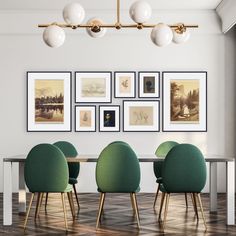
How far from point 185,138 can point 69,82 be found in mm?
1892

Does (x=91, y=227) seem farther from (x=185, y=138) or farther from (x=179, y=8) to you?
(x=179, y=8)

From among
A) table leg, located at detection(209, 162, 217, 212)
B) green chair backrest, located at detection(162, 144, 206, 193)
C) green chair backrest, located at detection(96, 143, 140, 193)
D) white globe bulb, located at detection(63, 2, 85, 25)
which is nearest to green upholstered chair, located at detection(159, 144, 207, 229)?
green chair backrest, located at detection(162, 144, 206, 193)

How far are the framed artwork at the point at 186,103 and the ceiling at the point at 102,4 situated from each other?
0.96 m

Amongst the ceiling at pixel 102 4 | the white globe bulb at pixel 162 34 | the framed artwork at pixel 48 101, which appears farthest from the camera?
the framed artwork at pixel 48 101

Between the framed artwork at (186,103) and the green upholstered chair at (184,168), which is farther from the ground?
the framed artwork at (186,103)

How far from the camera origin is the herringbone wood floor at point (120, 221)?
5.18 metres

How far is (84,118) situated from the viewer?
848cm

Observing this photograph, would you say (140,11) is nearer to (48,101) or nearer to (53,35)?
(53,35)

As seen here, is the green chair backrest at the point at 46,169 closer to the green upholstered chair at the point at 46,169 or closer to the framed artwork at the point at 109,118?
the green upholstered chair at the point at 46,169

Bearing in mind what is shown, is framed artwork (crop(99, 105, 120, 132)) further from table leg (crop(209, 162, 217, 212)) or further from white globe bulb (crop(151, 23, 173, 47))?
white globe bulb (crop(151, 23, 173, 47))

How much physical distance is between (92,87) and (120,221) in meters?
3.13

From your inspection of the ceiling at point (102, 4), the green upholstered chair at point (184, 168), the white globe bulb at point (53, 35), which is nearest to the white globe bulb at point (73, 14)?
the white globe bulb at point (53, 35)

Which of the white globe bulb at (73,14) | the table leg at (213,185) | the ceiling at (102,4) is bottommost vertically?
the table leg at (213,185)

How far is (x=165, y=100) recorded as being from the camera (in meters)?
8.50
